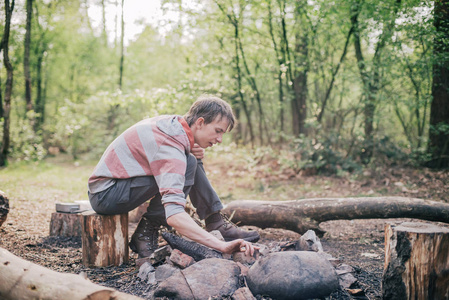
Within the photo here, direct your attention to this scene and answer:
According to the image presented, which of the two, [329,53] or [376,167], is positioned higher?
[329,53]

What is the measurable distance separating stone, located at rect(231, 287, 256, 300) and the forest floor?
529 millimetres

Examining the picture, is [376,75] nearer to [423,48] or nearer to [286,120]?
[423,48]

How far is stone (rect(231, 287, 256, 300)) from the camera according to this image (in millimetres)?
1990

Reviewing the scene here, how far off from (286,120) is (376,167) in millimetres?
3544

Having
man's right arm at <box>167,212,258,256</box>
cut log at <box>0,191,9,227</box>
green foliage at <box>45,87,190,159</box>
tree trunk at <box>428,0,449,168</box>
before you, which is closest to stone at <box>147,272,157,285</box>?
man's right arm at <box>167,212,258,256</box>

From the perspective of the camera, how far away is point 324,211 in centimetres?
362

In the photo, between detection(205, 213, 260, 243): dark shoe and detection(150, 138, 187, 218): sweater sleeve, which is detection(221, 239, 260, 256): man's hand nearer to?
detection(150, 138, 187, 218): sweater sleeve

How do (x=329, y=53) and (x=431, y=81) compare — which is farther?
(x=329, y=53)

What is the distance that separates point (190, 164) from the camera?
266cm

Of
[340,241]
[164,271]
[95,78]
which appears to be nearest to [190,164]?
[164,271]

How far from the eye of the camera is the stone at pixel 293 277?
6.59ft

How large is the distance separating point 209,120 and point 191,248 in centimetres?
102

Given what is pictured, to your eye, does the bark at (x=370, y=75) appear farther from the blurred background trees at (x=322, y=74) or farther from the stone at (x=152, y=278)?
the stone at (x=152, y=278)

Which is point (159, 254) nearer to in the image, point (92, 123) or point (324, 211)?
point (324, 211)
